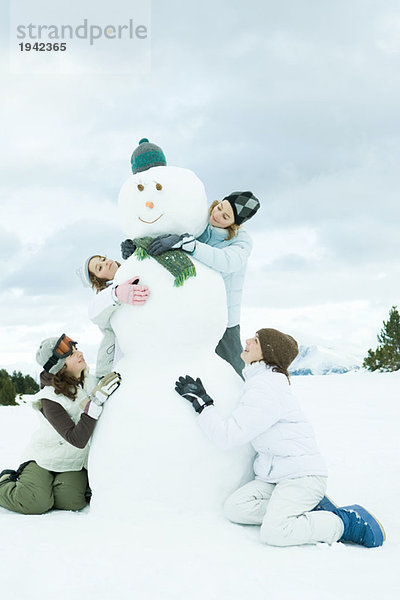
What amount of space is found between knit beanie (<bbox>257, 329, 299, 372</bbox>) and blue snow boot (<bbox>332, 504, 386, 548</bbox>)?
88 cm

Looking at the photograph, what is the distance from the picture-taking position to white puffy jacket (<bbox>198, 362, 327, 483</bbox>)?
10.5 feet

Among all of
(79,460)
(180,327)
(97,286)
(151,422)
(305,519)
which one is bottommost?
(305,519)

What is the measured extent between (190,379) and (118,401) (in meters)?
0.46

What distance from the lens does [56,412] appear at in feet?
12.1

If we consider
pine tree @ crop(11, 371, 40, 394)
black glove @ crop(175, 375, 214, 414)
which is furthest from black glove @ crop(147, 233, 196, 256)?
pine tree @ crop(11, 371, 40, 394)

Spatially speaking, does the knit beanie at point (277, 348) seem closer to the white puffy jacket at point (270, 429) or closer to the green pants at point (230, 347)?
the white puffy jacket at point (270, 429)

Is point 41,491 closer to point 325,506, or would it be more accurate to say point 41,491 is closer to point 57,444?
point 57,444

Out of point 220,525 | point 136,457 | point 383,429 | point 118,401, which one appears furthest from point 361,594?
point 383,429

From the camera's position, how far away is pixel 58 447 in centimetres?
391

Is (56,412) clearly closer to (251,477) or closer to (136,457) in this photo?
(136,457)

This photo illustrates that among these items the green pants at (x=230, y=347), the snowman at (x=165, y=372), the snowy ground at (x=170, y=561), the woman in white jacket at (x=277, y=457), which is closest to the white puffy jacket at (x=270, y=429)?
the woman in white jacket at (x=277, y=457)

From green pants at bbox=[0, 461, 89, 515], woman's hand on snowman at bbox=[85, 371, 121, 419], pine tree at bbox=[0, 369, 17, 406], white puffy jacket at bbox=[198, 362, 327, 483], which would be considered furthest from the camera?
pine tree at bbox=[0, 369, 17, 406]

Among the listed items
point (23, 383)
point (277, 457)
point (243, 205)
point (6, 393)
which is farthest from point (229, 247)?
point (23, 383)

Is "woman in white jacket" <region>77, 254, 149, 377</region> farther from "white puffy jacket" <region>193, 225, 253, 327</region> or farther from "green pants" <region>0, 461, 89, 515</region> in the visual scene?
"green pants" <region>0, 461, 89, 515</region>
